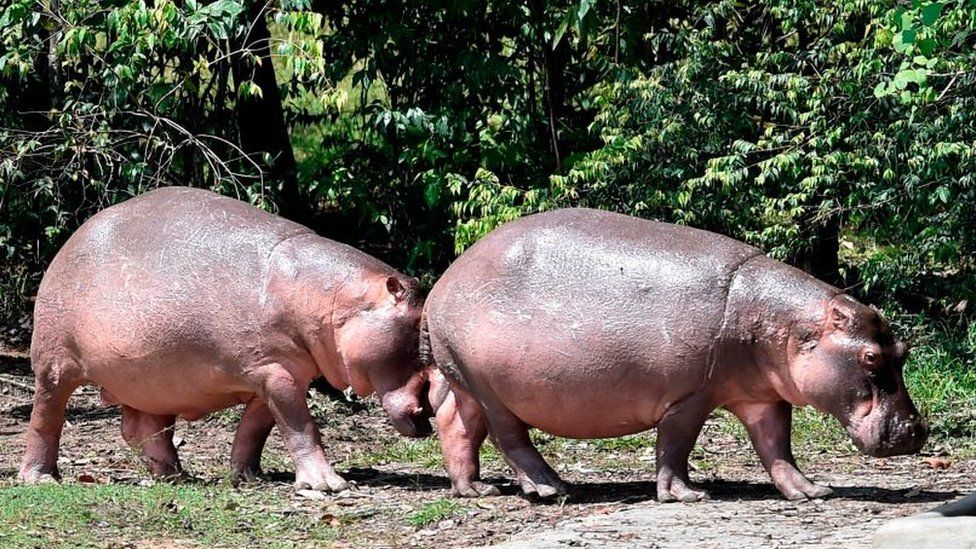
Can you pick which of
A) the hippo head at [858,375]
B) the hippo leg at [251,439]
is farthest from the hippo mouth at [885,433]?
the hippo leg at [251,439]

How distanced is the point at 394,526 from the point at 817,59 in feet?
16.3

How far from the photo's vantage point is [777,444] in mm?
7066

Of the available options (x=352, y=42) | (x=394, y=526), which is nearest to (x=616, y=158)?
(x=352, y=42)

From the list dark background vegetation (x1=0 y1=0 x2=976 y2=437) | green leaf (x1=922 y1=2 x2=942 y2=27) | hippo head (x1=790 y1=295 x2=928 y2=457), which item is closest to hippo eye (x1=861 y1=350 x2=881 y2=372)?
hippo head (x1=790 y1=295 x2=928 y2=457)

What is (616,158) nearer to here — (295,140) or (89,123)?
(89,123)

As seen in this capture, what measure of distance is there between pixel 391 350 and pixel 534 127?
4333mm

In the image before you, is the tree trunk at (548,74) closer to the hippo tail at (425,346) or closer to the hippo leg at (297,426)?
the hippo tail at (425,346)

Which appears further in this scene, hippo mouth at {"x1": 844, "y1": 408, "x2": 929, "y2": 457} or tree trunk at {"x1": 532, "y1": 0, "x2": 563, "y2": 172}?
tree trunk at {"x1": 532, "y1": 0, "x2": 563, "y2": 172}

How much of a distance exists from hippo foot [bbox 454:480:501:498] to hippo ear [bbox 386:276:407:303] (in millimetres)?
950

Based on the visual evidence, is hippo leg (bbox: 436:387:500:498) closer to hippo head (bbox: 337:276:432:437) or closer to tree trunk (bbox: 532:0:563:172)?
hippo head (bbox: 337:276:432:437)

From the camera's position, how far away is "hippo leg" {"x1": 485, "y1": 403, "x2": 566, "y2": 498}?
23.8ft

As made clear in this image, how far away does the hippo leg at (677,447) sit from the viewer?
6.93m

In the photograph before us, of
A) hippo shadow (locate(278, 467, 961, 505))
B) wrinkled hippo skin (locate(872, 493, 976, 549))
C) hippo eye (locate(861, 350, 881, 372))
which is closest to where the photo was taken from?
wrinkled hippo skin (locate(872, 493, 976, 549))

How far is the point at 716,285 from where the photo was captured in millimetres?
6914
